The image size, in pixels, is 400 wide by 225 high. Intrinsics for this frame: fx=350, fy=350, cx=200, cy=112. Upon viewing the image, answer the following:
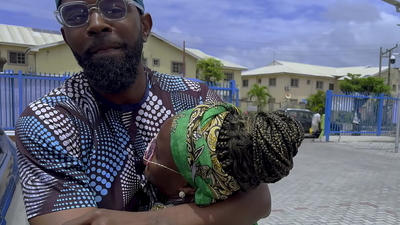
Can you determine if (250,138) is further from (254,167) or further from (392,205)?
(392,205)

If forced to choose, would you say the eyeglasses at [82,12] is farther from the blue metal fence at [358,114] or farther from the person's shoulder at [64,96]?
the blue metal fence at [358,114]

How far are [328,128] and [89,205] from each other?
13.9 meters

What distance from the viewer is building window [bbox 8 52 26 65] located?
2347cm

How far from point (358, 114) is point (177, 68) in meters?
14.6

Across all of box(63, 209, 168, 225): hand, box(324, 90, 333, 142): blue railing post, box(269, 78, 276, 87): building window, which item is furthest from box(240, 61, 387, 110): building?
box(63, 209, 168, 225): hand

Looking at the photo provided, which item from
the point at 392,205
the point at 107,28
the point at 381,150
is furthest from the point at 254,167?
the point at 381,150

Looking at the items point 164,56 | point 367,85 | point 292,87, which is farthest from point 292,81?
point 164,56

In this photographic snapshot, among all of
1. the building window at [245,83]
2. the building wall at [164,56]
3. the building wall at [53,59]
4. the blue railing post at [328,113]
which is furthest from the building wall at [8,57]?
the building window at [245,83]

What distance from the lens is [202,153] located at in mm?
1110

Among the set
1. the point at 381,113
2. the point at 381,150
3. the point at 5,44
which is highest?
the point at 5,44

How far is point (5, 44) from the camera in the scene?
22.7 meters

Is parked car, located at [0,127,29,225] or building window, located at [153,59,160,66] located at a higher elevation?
building window, located at [153,59,160,66]

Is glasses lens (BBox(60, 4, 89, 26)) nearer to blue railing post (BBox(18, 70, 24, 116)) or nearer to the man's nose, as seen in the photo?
the man's nose

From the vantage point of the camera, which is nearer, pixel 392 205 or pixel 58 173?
pixel 58 173
